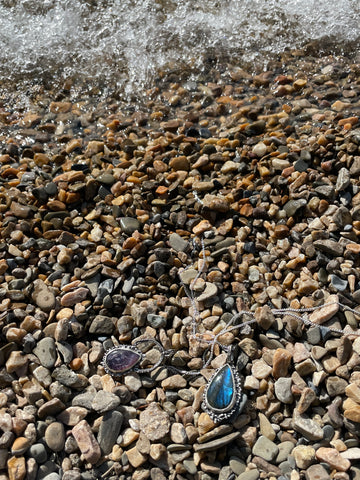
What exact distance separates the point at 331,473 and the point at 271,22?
406 cm

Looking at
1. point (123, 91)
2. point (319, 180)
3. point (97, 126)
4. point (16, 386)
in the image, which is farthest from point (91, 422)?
point (123, 91)

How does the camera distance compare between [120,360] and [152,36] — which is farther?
[152,36]

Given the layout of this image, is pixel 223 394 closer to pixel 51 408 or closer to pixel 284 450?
pixel 284 450

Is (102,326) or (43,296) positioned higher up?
(43,296)

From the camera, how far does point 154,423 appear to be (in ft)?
6.56

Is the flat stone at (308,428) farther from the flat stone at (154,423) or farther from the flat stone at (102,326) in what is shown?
the flat stone at (102,326)

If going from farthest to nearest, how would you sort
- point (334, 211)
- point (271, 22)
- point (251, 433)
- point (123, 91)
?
point (271, 22)
point (123, 91)
point (334, 211)
point (251, 433)

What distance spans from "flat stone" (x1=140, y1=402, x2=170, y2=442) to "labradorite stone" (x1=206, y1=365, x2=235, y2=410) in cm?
20

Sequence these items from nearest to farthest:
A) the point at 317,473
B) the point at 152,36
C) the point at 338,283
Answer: the point at 317,473 → the point at 338,283 → the point at 152,36

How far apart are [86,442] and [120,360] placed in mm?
371

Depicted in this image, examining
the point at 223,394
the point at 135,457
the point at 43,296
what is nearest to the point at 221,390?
the point at 223,394

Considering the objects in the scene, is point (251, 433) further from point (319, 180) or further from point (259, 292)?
point (319, 180)

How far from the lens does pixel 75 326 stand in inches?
92.0

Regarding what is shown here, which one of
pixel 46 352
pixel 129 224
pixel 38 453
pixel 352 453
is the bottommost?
pixel 352 453
